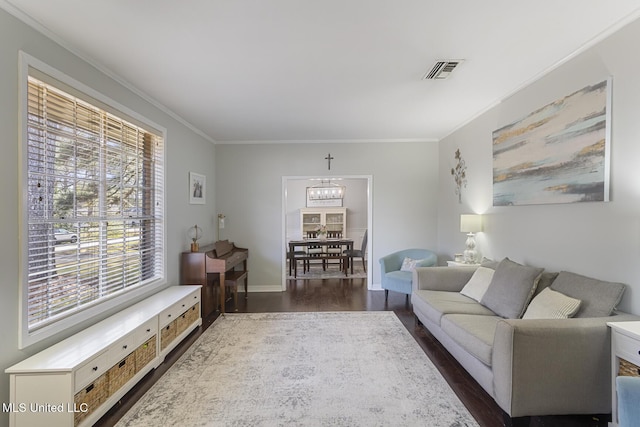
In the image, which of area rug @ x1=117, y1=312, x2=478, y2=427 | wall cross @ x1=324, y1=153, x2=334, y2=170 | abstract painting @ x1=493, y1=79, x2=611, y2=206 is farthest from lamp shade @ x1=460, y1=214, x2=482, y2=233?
wall cross @ x1=324, y1=153, x2=334, y2=170

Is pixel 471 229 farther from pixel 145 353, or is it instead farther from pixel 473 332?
pixel 145 353

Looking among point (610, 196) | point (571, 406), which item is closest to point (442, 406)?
point (571, 406)

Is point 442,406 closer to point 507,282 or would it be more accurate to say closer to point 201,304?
point 507,282

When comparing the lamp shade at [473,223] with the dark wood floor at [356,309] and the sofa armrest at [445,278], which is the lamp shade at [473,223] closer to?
the sofa armrest at [445,278]

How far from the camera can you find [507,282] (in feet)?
8.90

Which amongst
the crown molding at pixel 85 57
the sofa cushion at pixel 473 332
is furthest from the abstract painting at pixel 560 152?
the crown molding at pixel 85 57

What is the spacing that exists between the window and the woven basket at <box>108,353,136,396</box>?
0.48 metres

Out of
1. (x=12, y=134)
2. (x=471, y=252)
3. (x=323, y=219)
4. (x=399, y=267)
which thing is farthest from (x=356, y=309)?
(x=323, y=219)

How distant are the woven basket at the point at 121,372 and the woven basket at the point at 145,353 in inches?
2.1

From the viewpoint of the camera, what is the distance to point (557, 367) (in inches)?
71.5

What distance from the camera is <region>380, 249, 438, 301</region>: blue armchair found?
4.31 metres

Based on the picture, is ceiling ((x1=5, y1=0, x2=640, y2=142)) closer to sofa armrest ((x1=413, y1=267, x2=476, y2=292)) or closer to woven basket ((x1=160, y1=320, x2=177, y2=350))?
sofa armrest ((x1=413, y1=267, x2=476, y2=292))

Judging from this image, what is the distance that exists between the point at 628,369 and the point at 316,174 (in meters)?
4.33

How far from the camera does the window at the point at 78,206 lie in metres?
1.97
